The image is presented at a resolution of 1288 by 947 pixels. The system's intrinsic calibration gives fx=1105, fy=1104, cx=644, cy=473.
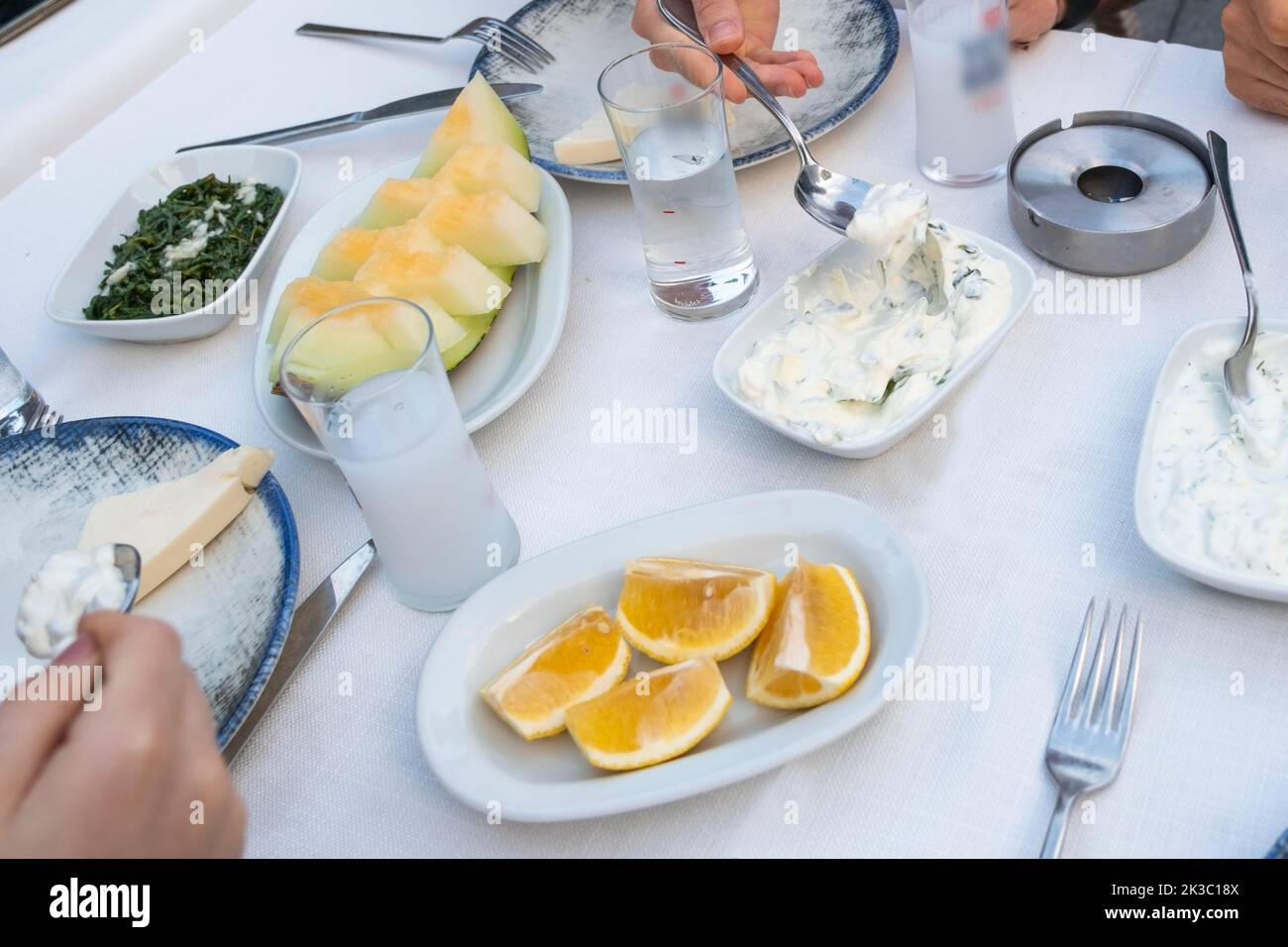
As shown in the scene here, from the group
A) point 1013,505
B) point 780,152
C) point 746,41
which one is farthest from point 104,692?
point 746,41

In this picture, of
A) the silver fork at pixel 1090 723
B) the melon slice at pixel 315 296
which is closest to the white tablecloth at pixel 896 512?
the silver fork at pixel 1090 723

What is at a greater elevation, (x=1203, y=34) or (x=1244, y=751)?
(x=1244, y=751)

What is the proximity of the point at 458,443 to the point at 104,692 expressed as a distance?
0.32 meters

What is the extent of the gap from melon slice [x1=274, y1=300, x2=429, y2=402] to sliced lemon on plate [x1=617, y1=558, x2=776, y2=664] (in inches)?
10.8

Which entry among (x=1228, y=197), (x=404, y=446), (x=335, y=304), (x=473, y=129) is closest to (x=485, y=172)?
(x=473, y=129)

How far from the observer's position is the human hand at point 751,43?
1203 millimetres

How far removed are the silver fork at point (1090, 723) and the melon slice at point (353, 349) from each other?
21.8 inches

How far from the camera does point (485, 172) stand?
3.78ft

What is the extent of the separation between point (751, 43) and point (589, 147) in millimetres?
226

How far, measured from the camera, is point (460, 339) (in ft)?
3.46

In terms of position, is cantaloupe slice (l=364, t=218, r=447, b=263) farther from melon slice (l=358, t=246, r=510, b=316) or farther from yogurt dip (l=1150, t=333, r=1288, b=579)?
yogurt dip (l=1150, t=333, r=1288, b=579)

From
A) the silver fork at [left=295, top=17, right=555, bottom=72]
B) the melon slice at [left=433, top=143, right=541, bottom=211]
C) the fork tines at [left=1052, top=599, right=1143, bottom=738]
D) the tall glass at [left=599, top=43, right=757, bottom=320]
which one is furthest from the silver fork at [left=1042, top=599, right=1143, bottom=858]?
the silver fork at [left=295, top=17, right=555, bottom=72]
